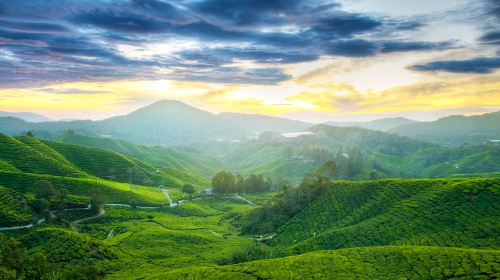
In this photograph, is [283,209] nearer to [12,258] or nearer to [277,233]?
[277,233]

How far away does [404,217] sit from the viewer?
98125mm

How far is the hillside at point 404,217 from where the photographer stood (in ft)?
278

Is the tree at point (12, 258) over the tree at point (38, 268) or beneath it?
over

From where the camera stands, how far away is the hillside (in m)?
84.8

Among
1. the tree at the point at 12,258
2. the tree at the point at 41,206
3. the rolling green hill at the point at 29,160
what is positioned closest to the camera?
the tree at the point at 12,258

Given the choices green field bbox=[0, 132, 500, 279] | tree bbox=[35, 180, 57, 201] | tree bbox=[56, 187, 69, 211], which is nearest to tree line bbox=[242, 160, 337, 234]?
green field bbox=[0, 132, 500, 279]

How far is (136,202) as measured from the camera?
552ft

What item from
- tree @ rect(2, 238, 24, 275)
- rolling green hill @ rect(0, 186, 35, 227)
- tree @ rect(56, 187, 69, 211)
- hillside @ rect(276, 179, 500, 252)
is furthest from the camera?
tree @ rect(56, 187, 69, 211)

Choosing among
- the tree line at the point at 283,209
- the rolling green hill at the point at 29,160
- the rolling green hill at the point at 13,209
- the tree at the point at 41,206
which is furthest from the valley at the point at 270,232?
the rolling green hill at the point at 29,160

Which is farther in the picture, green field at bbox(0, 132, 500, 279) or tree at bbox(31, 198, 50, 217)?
tree at bbox(31, 198, 50, 217)

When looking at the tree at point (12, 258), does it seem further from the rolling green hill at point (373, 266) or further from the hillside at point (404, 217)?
the hillside at point (404, 217)

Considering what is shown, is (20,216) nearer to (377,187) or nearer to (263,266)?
(263,266)

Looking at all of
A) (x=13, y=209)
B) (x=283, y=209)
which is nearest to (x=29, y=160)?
(x=13, y=209)

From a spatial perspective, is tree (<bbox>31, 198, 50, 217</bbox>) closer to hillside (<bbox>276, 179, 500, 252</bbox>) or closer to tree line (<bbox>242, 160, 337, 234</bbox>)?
tree line (<bbox>242, 160, 337, 234</bbox>)
